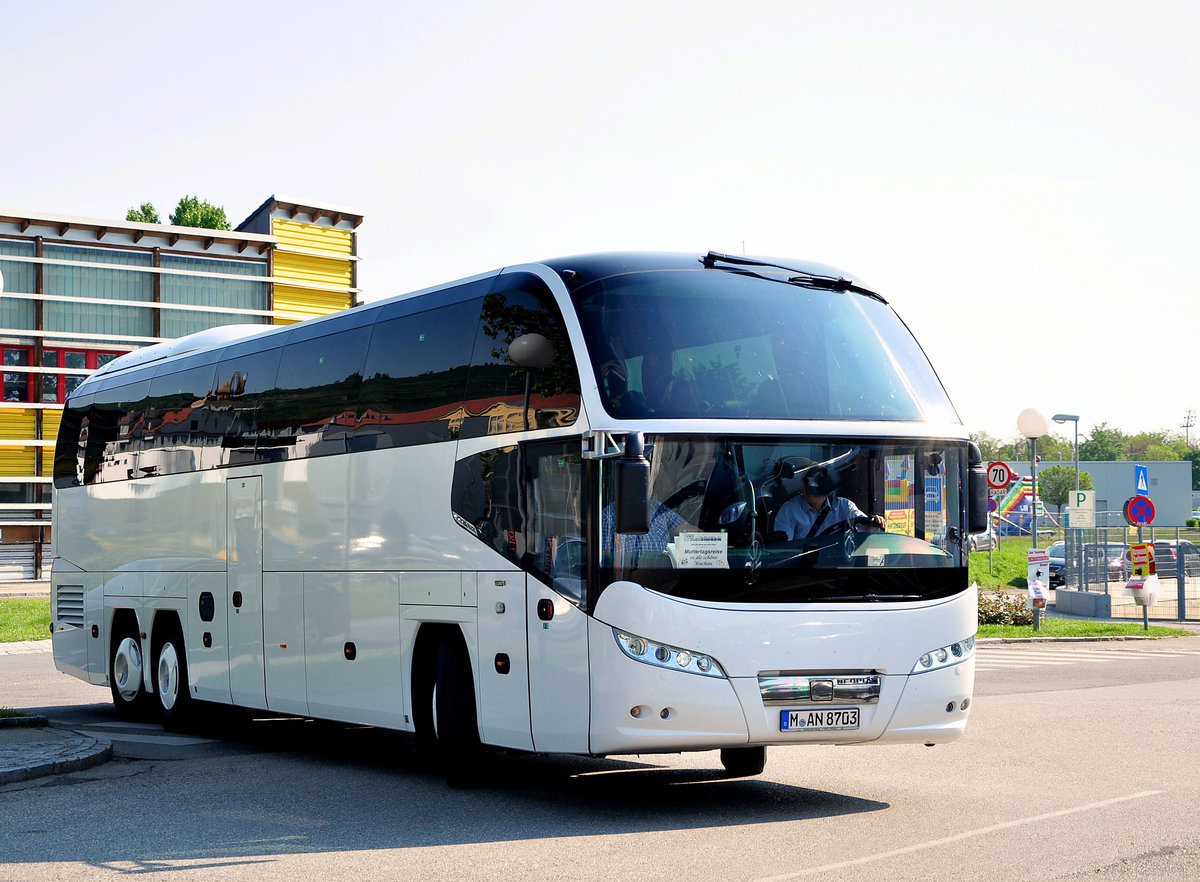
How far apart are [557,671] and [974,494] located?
10.1 ft

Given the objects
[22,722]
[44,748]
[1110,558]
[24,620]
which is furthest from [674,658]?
[1110,558]

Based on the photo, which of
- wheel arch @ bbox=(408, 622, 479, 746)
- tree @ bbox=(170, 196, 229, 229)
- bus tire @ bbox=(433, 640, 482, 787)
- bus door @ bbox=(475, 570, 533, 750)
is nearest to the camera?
bus door @ bbox=(475, 570, 533, 750)

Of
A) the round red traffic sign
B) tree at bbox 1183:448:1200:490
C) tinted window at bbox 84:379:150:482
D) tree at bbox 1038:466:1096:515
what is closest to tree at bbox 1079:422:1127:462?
tree at bbox 1183:448:1200:490

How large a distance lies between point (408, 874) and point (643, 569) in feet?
8.04

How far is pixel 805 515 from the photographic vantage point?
9469mm

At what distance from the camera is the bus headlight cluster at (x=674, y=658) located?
913cm

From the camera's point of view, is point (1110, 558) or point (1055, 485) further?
point (1055, 485)

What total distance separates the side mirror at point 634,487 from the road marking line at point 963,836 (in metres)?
2.29

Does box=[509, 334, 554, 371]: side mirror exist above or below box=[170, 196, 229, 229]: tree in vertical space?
below

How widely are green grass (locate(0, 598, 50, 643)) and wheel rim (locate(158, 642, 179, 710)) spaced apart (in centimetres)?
1237

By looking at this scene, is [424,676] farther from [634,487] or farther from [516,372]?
[634,487]

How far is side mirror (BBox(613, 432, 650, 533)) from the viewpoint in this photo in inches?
354

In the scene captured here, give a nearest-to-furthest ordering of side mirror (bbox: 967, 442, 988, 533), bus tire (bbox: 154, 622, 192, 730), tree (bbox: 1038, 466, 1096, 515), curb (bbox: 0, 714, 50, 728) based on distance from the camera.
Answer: side mirror (bbox: 967, 442, 988, 533) < curb (bbox: 0, 714, 50, 728) < bus tire (bbox: 154, 622, 192, 730) < tree (bbox: 1038, 466, 1096, 515)

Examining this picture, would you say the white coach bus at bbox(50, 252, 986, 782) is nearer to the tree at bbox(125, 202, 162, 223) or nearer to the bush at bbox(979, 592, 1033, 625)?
the bush at bbox(979, 592, 1033, 625)
